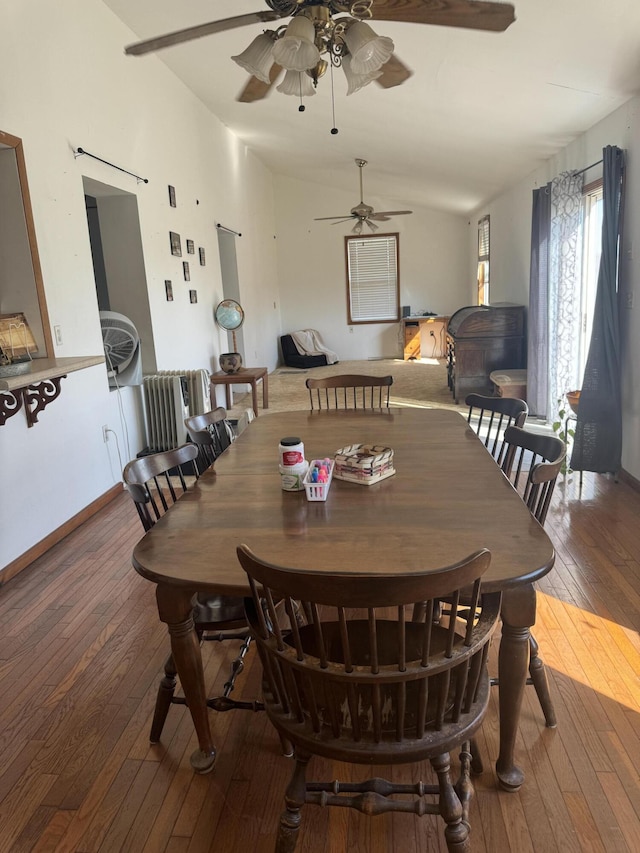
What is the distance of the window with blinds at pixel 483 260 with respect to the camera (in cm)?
838

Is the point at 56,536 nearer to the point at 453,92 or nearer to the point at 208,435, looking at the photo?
the point at 208,435

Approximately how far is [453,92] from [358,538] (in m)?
3.78

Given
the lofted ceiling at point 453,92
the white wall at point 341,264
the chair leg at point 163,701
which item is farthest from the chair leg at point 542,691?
the white wall at point 341,264

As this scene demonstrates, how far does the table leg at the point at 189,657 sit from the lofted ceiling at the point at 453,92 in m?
2.93

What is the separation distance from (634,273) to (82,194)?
11.5ft

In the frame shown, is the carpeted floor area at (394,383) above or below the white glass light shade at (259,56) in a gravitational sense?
below

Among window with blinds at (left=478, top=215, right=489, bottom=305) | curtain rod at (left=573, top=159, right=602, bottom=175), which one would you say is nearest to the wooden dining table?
curtain rod at (left=573, top=159, right=602, bottom=175)

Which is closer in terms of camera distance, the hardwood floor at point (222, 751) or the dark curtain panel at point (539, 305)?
the hardwood floor at point (222, 751)

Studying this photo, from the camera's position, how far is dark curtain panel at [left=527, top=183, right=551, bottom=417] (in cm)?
510

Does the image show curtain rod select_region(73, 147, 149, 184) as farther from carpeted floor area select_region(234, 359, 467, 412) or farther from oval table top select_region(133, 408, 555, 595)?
carpeted floor area select_region(234, 359, 467, 412)

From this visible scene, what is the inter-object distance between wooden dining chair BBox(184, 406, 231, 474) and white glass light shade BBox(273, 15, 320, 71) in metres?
1.30

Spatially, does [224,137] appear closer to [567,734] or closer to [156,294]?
[156,294]

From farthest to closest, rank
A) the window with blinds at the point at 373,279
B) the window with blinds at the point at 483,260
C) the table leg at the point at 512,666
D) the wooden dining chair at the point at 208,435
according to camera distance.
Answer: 1. the window with blinds at the point at 373,279
2. the window with blinds at the point at 483,260
3. the wooden dining chair at the point at 208,435
4. the table leg at the point at 512,666

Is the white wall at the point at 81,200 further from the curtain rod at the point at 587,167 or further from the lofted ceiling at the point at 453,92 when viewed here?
the curtain rod at the point at 587,167
